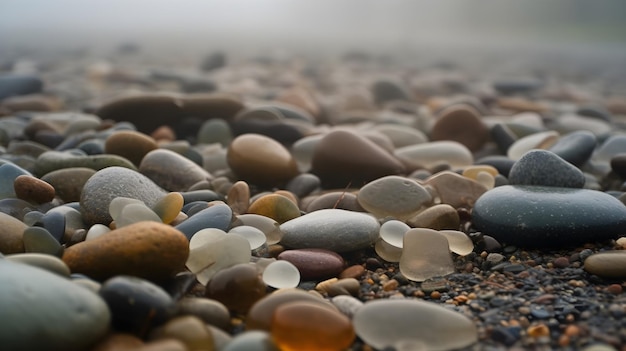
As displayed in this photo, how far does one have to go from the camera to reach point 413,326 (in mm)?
1432

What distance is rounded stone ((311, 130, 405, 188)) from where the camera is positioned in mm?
2744

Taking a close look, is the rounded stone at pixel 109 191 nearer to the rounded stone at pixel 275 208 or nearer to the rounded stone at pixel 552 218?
the rounded stone at pixel 275 208

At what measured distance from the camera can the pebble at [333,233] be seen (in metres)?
1.96

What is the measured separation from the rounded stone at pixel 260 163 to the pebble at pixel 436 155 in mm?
679

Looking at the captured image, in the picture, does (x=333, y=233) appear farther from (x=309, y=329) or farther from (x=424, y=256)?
(x=309, y=329)

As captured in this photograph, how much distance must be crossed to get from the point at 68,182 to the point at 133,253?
994 millimetres

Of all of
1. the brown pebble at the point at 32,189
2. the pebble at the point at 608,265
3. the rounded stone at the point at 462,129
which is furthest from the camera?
the rounded stone at the point at 462,129

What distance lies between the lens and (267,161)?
9.00ft

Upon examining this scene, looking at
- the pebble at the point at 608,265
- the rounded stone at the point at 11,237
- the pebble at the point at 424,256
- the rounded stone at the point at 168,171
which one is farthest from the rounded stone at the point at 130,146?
the pebble at the point at 608,265

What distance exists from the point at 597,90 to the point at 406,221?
Result: 24.3 feet

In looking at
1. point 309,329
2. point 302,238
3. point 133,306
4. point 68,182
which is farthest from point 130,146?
point 309,329

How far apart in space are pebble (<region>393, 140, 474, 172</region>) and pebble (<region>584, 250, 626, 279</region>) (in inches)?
51.4

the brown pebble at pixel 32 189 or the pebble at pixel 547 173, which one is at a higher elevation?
the pebble at pixel 547 173

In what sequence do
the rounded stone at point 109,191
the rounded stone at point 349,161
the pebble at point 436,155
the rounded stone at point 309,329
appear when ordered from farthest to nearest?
the pebble at point 436,155 < the rounded stone at point 349,161 < the rounded stone at point 109,191 < the rounded stone at point 309,329
